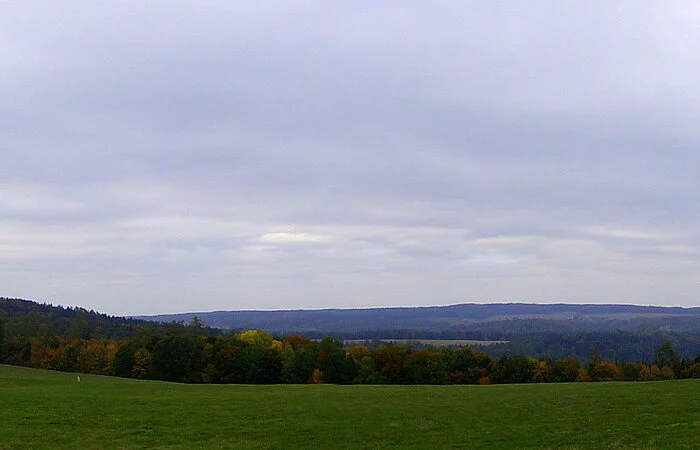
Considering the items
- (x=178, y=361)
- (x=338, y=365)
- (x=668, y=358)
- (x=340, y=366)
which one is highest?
(x=668, y=358)

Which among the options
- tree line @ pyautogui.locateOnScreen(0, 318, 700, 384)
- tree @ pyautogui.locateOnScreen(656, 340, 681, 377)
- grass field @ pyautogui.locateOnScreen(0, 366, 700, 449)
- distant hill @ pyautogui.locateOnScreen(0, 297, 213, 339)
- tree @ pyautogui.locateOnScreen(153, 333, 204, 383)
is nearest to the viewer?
grass field @ pyautogui.locateOnScreen(0, 366, 700, 449)

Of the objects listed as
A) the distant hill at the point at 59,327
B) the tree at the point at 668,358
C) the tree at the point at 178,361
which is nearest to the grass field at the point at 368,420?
the tree at the point at 178,361

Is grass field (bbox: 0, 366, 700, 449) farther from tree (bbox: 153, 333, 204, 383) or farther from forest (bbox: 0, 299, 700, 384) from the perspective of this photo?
tree (bbox: 153, 333, 204, 383)

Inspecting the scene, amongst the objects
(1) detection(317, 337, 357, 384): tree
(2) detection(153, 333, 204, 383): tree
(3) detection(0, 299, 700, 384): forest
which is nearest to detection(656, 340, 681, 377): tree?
(3) detection(0, 299, 700, 384): forest

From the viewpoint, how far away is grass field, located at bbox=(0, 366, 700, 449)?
59.4 feet

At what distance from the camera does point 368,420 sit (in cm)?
2259

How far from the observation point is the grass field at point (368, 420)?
59.4 ft

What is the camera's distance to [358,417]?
23.4m

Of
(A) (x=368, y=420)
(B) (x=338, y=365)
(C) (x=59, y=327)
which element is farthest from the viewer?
(C) (x=59, y=327)

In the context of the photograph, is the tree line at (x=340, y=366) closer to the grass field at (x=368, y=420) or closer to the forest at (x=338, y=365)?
the forest at (x=338, y=365)

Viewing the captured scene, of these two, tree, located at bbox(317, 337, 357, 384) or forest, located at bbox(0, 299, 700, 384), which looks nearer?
forest, located at bbox(0, 299, 700, 384)

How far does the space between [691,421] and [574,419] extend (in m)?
3.21

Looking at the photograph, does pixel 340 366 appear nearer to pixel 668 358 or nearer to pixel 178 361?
pixel 178 361

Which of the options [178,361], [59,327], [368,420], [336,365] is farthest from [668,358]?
[59,327]
